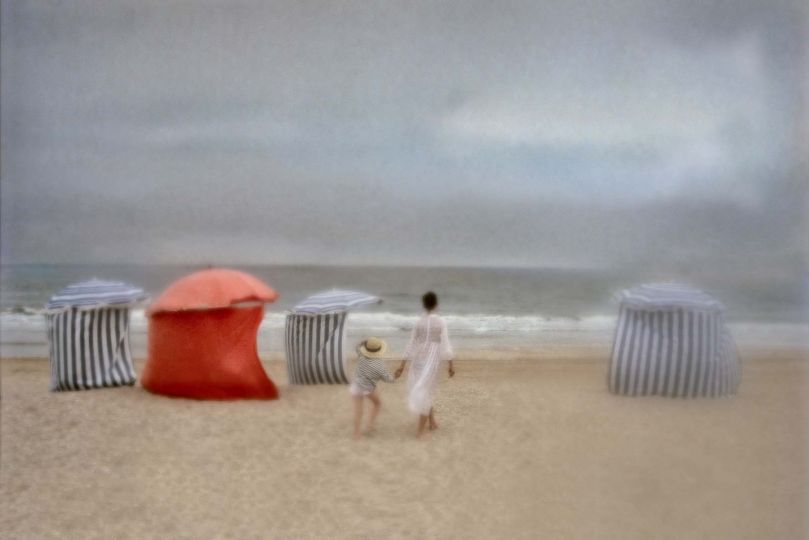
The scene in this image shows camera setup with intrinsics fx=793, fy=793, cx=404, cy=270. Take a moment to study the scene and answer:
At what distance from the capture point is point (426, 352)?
339 centimetres

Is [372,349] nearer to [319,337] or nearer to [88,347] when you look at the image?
[319,337]

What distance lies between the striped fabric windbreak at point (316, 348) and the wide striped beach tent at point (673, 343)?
1.55m

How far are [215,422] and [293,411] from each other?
1.30 ft

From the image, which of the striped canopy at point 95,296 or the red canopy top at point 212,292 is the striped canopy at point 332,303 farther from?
the striped canopy at point 95,296

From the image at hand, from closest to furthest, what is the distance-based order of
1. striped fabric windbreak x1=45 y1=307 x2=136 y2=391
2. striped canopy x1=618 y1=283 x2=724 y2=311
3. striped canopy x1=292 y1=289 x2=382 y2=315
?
striped canopy x1=618 y1=283 x2=724 y2=311
striped canopy x1=292 y1=289 x2=382 y2=315
striped fabric windbreak x1=45 y1=307 x2=136 y2=391

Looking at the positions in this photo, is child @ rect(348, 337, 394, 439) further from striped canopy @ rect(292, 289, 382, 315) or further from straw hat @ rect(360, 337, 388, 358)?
striped canopy @ rect(292, 289, 382, 315)

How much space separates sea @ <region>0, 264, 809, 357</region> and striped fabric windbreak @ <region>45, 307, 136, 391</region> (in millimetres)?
544

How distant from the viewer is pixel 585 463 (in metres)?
3.10

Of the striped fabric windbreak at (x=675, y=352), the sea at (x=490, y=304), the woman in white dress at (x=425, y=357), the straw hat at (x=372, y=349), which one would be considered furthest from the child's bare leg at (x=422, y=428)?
the sea at (x=490, y=304)

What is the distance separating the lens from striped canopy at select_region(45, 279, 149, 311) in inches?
177

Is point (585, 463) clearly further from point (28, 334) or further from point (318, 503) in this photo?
point (28, 334)

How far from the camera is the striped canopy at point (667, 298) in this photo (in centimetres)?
366

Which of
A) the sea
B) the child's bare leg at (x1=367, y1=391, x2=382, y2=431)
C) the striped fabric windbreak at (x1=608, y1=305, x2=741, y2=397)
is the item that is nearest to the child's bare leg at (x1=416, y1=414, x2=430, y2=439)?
the child's bare leg at (x1=367, y1=391, x2=382, y2=431)

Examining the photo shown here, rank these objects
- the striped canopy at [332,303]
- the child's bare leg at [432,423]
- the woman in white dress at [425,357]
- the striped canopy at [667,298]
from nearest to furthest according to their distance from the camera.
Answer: the woman in white dress at [425,357]
the child's bare leg at [432,423]
the striped canopy at [667,298]
the striped canopy at [332,303]
